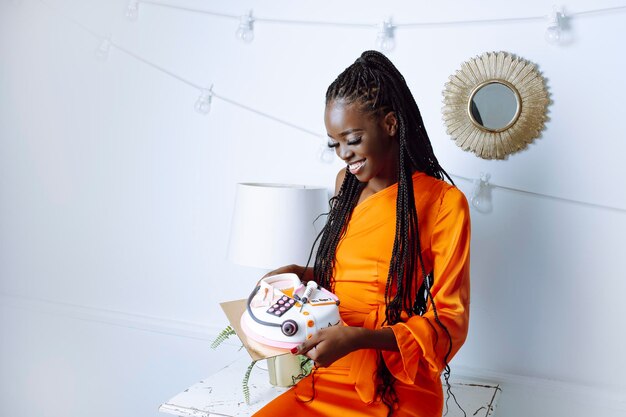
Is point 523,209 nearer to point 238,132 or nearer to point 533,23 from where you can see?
point 533,23

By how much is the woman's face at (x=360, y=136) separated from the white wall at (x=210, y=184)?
1.67ft

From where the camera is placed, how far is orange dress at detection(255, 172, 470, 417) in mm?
1356

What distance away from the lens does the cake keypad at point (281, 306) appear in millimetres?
1294

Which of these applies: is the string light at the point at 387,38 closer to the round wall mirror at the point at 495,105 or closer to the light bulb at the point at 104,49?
the round wall mirror at the point at 495,105

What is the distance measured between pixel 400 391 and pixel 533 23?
38.2 inches

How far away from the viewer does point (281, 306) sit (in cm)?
131

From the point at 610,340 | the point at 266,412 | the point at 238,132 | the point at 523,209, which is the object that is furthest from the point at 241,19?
the point at 610,340

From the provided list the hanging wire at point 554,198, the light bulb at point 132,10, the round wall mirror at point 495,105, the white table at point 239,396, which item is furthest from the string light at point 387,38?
the white table at point 239,396

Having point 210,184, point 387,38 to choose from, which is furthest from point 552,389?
point 210,184

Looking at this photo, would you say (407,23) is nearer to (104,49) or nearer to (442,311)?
(442,311)

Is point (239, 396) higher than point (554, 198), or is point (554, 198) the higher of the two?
point (554, 198)

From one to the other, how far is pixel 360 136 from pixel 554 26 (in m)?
0.66

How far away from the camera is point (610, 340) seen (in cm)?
179

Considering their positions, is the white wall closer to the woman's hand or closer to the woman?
the woman
